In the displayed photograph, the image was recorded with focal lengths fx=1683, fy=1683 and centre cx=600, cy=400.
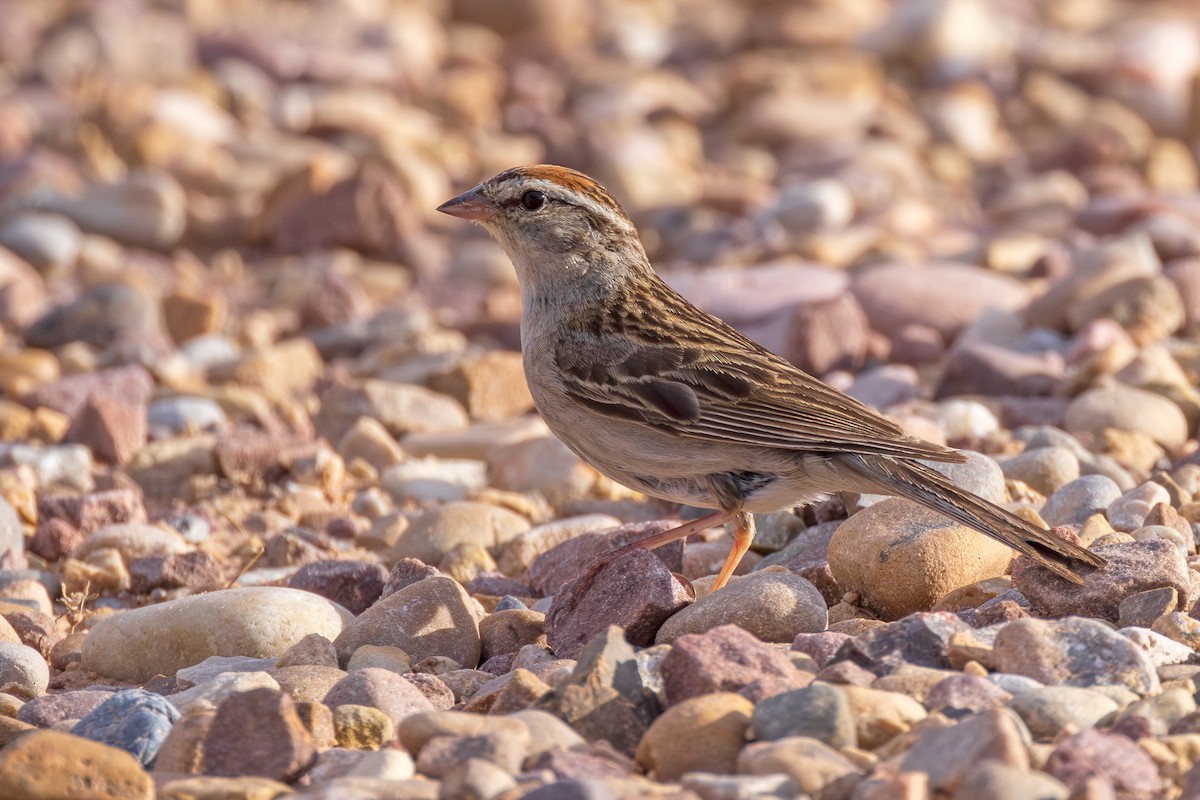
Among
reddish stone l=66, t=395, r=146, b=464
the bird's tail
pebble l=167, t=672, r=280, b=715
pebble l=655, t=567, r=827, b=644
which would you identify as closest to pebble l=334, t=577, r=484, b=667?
pebble l=167, t=672, r=280, b=715

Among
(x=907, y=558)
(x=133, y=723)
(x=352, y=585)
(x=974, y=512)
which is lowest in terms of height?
(x=352, y=585)

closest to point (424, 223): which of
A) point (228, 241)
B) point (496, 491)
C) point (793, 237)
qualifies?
point (228, 241)

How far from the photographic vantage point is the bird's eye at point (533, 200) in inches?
249

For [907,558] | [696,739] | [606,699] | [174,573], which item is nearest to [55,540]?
[174,573]

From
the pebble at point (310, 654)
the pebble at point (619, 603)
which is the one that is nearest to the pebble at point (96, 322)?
the pebble at point (310, 654)

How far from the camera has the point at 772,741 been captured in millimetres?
3939

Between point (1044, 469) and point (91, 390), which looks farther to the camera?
point (91, 390)

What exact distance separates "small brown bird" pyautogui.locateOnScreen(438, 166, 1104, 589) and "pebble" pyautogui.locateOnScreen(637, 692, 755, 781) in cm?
127

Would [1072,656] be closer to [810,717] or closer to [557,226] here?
[810,717]

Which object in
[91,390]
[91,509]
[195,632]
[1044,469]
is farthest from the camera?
[91,390]

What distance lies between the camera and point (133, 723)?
432 cm

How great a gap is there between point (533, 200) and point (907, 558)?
6.71ft

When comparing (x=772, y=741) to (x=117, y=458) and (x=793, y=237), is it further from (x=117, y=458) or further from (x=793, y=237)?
(x=793, y=237)

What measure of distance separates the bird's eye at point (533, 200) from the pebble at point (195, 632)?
1.78 m
